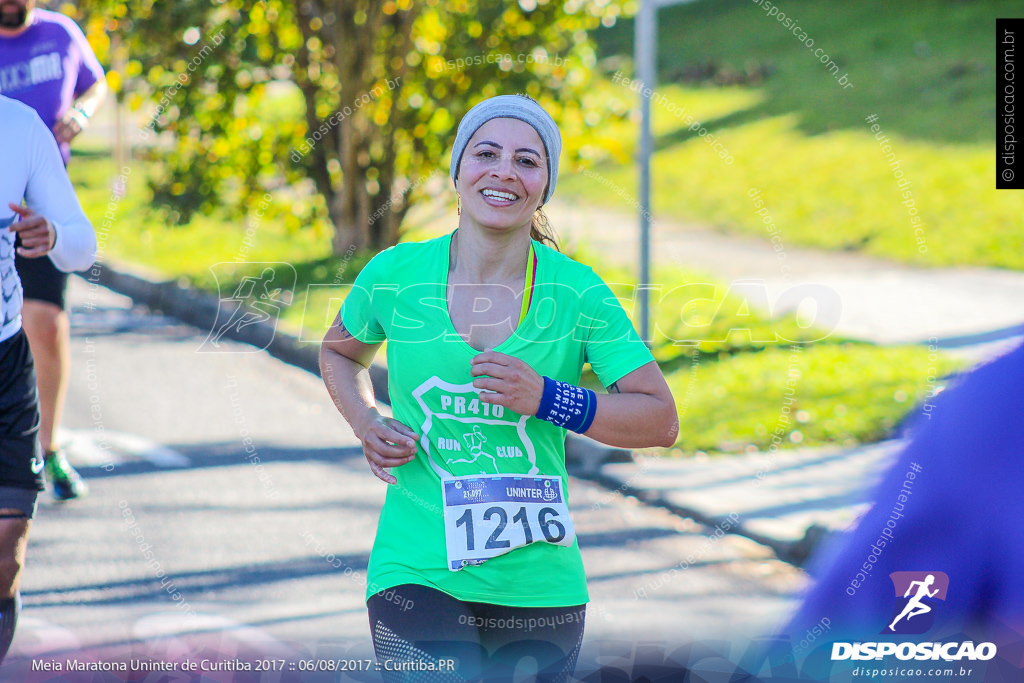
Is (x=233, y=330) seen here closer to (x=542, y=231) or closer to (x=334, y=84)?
(x=334, y=84)

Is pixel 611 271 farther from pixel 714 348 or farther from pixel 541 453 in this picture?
pixel 541 453

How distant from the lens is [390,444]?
2.56 m

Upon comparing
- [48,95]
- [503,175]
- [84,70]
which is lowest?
[503,175]

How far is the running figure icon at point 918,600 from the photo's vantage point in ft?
3.28

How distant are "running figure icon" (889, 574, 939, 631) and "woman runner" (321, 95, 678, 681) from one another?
4.63 feet

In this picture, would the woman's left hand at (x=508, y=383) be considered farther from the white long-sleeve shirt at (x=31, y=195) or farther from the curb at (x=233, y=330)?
the curb at (x=233, y=330)

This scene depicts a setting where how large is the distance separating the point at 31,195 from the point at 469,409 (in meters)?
1.55

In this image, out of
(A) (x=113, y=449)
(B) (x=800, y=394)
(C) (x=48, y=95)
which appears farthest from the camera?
(B) (x=800, y=394)

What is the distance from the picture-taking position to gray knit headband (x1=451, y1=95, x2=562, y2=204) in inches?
107

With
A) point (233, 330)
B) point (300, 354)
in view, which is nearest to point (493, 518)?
point (300, 354)

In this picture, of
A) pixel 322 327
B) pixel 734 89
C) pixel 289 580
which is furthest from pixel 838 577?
pixel 734 89

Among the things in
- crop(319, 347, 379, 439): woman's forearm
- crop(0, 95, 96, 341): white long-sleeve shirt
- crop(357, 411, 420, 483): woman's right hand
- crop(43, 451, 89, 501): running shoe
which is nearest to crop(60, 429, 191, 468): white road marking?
crop(43, 451, 89, 501): running shoe

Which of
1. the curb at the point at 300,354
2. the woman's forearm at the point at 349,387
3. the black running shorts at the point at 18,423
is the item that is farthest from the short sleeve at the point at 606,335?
the curb at the point at 300,354

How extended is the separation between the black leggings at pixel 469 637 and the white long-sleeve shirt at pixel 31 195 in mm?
1446
